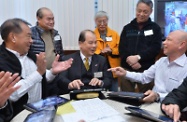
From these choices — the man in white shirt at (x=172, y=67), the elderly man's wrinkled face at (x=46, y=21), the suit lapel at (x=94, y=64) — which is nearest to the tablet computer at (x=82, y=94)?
the man in white shirt at (x=172, y=67)

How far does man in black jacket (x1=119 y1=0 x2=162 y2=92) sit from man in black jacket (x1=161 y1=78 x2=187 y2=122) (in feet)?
4.58

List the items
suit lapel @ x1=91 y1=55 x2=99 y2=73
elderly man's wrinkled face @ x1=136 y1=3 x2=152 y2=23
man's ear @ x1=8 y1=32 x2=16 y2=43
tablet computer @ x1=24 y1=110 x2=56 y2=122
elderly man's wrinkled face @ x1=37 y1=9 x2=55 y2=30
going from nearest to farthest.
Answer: tablet computer @ x1=24 y1=110 x2=56 y2=122 < man's ear @ x1=8 y1=32 x2=16 y2=43 < suit lapel @ x1=91 y1=55 x2=99 y2=73 < elderly man's wrinkled face @ x1=136 y1=3 x2=152 y2=23 < elderly man's wrinkled face @ x1=37 y1=9 x2=55 y2=30

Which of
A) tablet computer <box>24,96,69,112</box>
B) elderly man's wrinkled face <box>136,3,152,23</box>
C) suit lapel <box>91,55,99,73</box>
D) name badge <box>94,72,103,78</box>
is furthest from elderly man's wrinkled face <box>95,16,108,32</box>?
tablet computer <box>24,96,69,112</box>

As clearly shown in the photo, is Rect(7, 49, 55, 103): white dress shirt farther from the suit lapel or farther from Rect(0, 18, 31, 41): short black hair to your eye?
the suit lapel

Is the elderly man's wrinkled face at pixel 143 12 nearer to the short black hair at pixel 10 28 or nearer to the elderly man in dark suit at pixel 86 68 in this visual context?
the elderly man in dark suit at pixel 86 68

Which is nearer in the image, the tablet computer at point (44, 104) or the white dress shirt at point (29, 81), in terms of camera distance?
the tablet computer at point (44, 104)

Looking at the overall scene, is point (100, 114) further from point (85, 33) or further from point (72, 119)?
point (85, 33)

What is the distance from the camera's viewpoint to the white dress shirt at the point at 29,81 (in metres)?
2.09

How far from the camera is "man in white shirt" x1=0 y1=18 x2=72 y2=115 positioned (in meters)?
2.14

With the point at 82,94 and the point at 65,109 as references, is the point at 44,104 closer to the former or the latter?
the point at 65,109

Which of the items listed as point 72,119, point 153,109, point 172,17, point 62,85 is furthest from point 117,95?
point 172,17

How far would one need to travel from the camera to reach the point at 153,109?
6.14ft

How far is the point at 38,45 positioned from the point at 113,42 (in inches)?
43.8

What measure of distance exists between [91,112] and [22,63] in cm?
94
